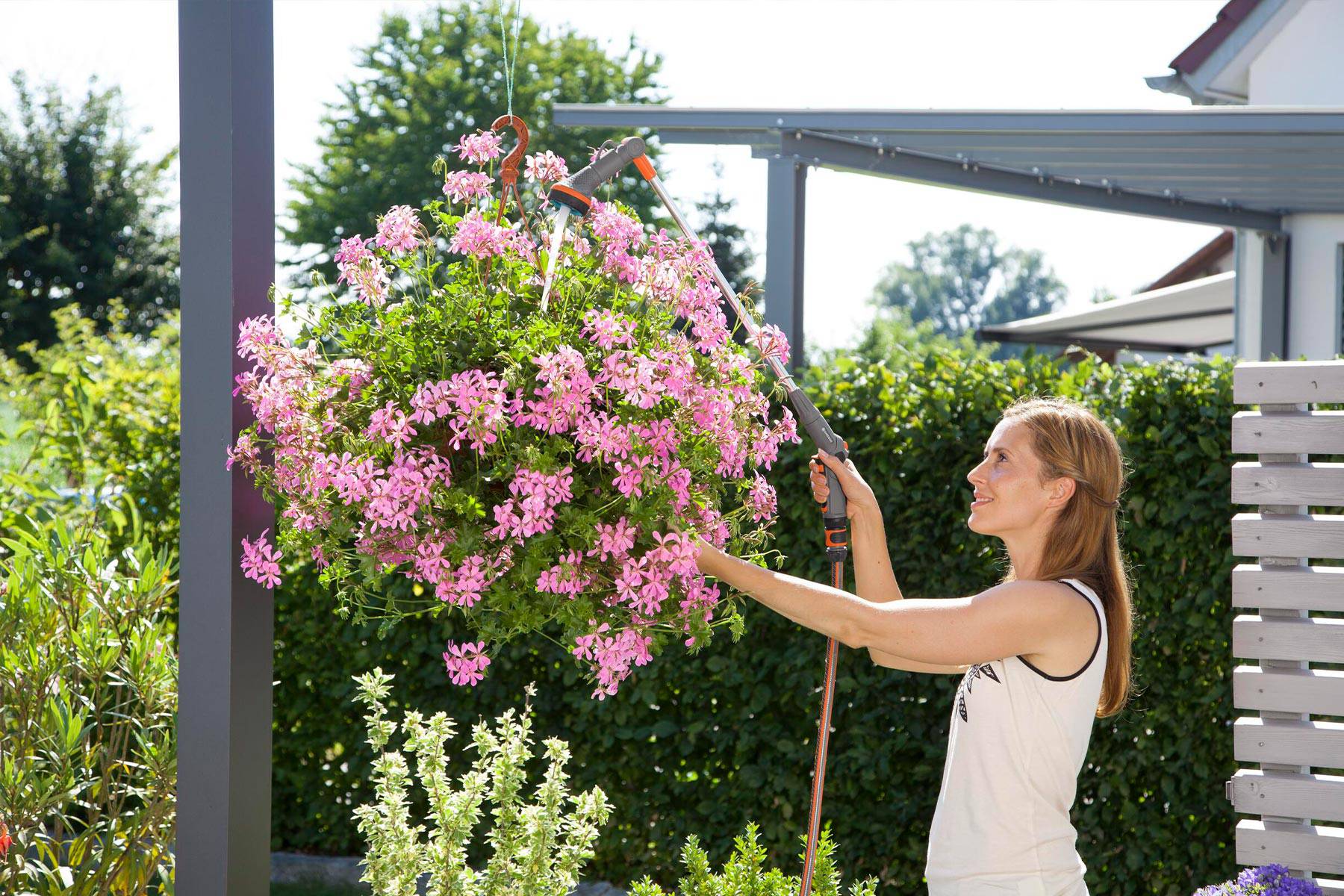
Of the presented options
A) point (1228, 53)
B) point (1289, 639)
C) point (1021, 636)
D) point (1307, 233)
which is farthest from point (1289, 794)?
point (1228, 53)

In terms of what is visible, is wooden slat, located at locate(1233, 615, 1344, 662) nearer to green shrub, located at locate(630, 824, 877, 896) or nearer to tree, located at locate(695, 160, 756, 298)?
green shrub, located at locate(630, 824, 877, 896)

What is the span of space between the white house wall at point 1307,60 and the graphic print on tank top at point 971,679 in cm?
675

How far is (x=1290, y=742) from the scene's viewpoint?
10.5 feet

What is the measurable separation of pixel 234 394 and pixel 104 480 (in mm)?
3965

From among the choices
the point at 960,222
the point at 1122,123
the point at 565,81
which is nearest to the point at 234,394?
the point at 1122,123

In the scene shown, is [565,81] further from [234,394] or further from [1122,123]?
[234,394]

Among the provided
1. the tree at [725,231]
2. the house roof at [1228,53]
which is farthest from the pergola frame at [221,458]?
the tree at [725,231]

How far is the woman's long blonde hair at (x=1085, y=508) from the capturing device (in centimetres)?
231

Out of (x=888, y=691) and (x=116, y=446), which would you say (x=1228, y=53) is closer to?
(x=888, y=691)

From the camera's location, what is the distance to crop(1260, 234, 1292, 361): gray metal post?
7.68 meters

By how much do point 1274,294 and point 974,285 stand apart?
8825cm

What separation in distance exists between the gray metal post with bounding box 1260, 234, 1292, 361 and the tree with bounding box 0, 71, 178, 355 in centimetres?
2226

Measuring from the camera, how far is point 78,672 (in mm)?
3439


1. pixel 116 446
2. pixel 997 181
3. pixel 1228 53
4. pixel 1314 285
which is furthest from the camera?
pixel 1228 53
